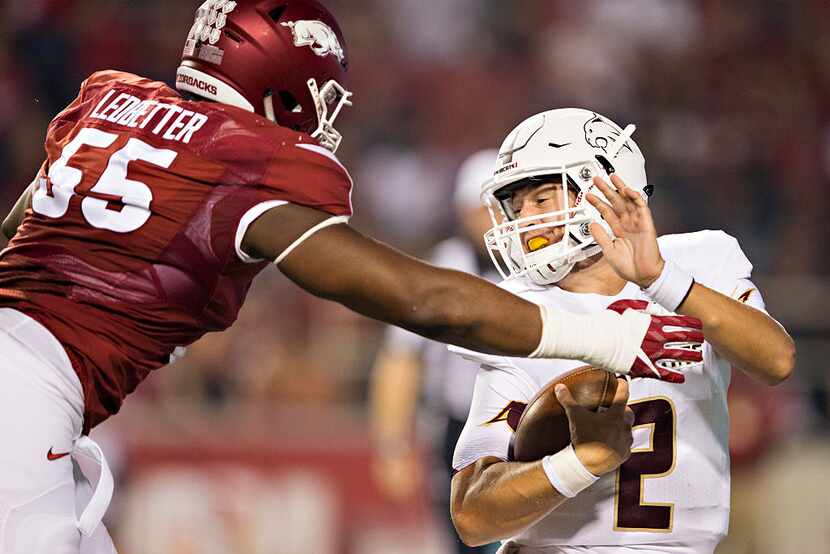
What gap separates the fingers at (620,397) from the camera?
2154mm

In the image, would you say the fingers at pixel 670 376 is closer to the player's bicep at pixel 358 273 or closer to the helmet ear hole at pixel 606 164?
the player's bicep at pixel 358 273

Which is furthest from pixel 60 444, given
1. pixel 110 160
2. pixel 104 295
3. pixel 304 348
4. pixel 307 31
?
pixel 304 348

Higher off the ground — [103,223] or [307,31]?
[307,31]

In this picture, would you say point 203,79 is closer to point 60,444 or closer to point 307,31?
point 307,31

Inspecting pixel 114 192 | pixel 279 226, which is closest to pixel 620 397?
pixel 279 226

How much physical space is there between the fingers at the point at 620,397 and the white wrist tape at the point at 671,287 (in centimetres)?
17

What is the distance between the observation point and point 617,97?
793 cm

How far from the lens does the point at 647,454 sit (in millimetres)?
2379

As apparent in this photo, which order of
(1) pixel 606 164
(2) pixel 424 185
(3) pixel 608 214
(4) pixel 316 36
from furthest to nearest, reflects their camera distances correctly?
1. (2) pixel 424 185
2. (1) pixel 606 164
3. (4) pixel 316 36
4. (3) pixel 608 214

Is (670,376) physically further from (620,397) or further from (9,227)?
(9,227)

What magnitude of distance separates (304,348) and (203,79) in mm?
4179

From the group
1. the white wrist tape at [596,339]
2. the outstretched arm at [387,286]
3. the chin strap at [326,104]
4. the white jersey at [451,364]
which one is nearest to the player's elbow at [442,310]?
the outstretched arm at [387,286]

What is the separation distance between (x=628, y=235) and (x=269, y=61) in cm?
78

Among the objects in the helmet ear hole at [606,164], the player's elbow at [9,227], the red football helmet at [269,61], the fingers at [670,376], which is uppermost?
the red football helmet at [269,61]
